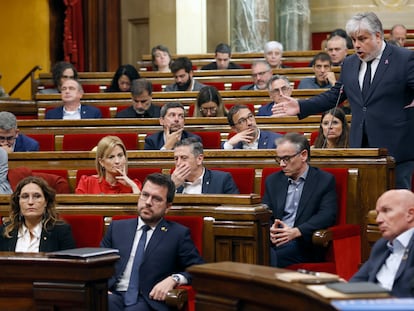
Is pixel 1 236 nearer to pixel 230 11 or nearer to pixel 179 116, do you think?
pixel 179 116

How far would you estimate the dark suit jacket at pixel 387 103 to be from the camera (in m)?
5.11

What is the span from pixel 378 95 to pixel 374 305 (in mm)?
2756

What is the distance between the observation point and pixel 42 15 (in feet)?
40.5

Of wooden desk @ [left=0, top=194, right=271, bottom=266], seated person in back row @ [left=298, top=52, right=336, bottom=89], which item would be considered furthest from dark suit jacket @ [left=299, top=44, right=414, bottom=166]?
seated person in back row @ [left=298, top=52, right=336, bottom=89]

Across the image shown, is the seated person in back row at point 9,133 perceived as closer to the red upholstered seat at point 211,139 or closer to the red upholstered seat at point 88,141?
the red upholstered seat at point 88,141

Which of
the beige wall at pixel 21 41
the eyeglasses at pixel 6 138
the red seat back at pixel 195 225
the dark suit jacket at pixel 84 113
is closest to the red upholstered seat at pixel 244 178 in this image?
the red seat back at pixel 195 225

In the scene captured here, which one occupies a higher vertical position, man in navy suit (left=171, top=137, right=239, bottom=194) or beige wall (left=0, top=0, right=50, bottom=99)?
beige wall (left=0, top=0, right=50, bottom=99)

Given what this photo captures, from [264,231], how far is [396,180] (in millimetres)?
1205

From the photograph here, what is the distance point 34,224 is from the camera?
4.70m

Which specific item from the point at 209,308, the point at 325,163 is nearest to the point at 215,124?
the point at 325,163

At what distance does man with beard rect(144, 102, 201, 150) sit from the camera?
6.47m

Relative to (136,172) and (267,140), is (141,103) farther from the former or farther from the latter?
(136,172)

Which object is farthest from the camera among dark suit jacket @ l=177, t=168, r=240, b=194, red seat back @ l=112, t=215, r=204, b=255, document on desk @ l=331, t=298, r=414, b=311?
dark suit jacket @ l=177, t=168, r=240, b=194

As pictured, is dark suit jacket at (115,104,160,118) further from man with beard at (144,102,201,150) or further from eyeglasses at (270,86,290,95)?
man with beard at (144,102,201,150)
